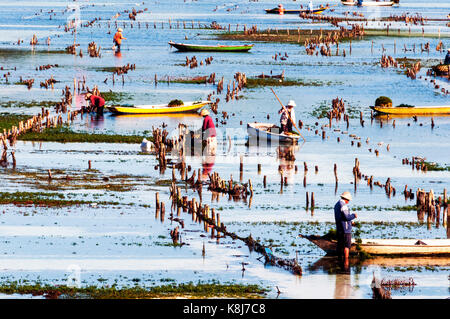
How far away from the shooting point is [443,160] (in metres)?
46.1

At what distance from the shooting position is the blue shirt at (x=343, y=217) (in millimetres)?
27266

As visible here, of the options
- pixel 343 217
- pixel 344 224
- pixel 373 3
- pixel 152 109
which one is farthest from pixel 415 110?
pixel 373 3

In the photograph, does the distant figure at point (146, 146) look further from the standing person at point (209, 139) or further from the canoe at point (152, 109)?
the canoe at point (152, 109)

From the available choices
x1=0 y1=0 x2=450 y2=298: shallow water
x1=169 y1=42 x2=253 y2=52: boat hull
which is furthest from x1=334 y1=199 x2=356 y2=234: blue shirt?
x1=169 y1=42 x2=253 y2=52: boat hull

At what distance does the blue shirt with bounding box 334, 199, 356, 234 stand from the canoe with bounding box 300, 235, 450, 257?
3.00 ft

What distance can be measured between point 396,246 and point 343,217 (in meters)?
2.39

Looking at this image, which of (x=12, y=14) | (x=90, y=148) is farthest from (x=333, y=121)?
(x=12, y=14)

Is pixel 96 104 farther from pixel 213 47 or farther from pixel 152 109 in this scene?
pixel 213 47

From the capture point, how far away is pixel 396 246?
28.8 m

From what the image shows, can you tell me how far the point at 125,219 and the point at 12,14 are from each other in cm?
12771

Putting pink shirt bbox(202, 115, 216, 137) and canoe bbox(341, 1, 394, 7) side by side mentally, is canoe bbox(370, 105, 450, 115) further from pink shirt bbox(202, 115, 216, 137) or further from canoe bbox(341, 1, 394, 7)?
canoe bbox(341, 1, 394, 7)

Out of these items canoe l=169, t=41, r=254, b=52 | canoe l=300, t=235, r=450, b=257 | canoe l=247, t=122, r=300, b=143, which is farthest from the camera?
canoe l=169, t=41, r=254, b=52

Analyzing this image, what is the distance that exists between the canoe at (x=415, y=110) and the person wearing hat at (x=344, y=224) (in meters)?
Result: 32.0

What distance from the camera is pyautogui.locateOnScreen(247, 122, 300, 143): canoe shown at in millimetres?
47469
